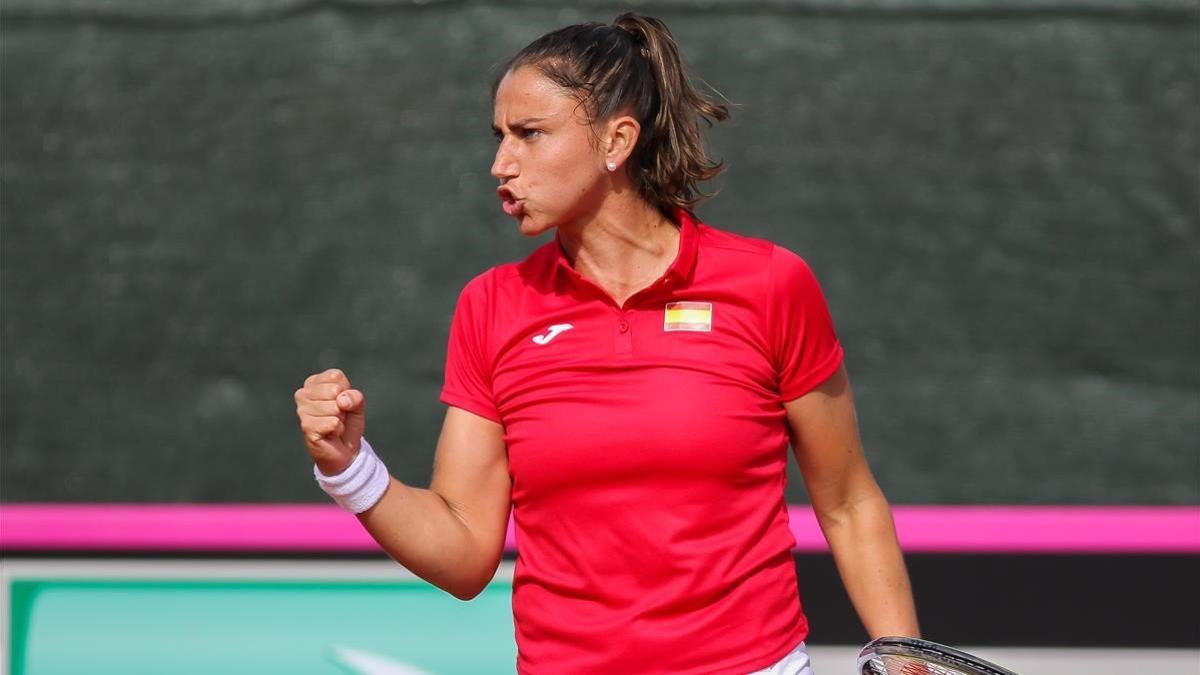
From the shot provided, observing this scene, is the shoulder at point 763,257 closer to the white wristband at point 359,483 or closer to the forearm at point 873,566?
the forearm at point 873,566

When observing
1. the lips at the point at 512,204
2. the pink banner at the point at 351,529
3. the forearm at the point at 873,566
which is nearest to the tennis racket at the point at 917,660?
the forearm at the point at 873,566

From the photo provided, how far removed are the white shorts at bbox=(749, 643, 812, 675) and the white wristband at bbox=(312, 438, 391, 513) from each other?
1.75 feet

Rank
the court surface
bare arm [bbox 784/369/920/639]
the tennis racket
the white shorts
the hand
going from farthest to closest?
the court surface
bare arm [bbox 784/369/920/639]
the white shorts
the hand
the tennis racket

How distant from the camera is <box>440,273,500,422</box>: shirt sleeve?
195 cm

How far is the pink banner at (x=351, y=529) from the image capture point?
305 cm

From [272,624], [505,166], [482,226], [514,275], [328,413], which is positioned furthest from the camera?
[482,226]

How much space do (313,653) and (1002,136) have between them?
1.83 m

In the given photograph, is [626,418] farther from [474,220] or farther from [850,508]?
[474,220]

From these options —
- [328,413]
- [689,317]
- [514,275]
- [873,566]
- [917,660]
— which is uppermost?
[514,275]

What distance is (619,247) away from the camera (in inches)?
78.7

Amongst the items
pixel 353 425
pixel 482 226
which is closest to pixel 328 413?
pixel 353 425

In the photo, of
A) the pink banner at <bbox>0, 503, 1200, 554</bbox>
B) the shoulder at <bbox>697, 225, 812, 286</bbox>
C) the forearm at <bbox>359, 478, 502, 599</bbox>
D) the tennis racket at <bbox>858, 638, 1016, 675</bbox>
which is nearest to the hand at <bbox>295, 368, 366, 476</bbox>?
the forearm at <bbox>359, 478, 502, 599</bbox>

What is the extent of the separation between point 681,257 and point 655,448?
0.27 metres

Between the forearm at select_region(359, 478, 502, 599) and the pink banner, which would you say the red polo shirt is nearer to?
the forearm at select_region(359, 478, 502, 599)
